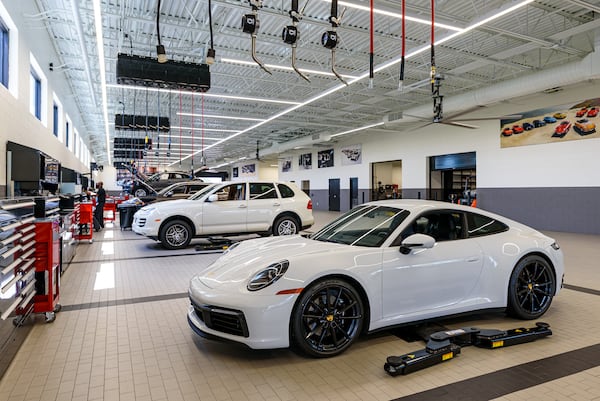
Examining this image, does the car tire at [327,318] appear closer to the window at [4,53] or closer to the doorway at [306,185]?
the window at [4,53]

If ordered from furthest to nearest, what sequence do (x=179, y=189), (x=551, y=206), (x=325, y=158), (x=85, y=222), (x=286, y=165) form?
1. (x=286, y=165)
2. (x=325, y=158)
3. (x=551, y=206)
4. (x=179, y=189)
5. (x=85, y=222)

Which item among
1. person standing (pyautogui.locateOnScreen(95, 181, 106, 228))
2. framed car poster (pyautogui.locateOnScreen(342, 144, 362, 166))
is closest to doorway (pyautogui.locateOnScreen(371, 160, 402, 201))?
framed car poster (pyautogui.locateOnScreen(342, 144, 362, 166))

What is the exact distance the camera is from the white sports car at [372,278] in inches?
109

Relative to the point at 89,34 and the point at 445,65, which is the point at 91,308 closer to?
the point at 89,34

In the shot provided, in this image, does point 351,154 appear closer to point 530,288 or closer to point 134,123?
point 134,123

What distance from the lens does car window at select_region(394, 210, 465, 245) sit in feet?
11.4

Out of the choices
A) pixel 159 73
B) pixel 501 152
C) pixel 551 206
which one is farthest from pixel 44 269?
pixel 501 152

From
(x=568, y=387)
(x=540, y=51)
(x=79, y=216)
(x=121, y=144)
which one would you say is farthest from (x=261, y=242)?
(x=121, y=144)

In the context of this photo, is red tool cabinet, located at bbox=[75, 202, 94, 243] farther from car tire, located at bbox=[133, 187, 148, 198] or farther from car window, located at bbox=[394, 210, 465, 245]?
car window, located at bbox=[394, 210, 465, 245]

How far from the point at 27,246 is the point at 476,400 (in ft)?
12.1

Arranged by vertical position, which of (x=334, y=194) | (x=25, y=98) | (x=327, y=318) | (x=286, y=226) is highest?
(x=25, y=98)

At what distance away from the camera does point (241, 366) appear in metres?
2.78

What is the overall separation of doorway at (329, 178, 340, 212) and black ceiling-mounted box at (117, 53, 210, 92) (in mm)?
18198

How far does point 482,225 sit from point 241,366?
2585 mm
